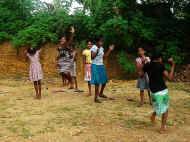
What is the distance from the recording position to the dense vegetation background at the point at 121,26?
54.0 ft

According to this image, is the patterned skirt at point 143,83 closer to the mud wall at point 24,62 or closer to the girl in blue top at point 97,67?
the girl in blue top at point 97,67

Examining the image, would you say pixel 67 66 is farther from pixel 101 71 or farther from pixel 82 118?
pixel 82 118

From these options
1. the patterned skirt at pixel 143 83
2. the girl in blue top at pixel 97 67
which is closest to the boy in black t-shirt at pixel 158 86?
the patterned skirt at pixel 143 83

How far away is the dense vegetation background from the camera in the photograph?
16.5m

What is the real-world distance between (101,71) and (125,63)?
15.9 feet

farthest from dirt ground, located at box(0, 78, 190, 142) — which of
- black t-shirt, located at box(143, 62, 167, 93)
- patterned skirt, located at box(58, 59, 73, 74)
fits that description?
black t-shirt, located at box(143, 62, 167, 93)

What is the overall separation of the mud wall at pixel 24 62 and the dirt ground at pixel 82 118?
12.8 ft

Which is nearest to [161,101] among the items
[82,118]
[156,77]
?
[156,77]

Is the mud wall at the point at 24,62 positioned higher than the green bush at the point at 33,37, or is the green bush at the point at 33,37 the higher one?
the green bush at the point at 33,37

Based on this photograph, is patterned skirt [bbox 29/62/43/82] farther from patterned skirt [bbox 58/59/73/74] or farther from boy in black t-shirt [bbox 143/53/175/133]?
boy in black t-shirt [bbox 143/53/175/133]

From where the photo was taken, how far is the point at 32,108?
10938mm

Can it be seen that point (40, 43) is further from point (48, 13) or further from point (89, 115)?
point (89, 115)

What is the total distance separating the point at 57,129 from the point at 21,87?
639 cm

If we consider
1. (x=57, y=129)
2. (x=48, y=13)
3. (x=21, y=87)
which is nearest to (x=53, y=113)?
(x=57, y=129)
